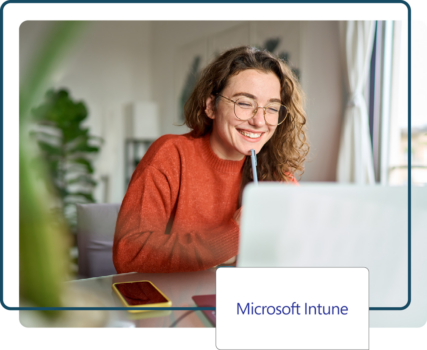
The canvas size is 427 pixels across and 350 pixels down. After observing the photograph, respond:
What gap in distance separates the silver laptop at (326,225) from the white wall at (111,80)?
36 cm

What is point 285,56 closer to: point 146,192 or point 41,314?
point 146,192

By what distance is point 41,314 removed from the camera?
259 millimetres

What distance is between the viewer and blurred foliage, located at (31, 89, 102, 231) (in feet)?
1.79

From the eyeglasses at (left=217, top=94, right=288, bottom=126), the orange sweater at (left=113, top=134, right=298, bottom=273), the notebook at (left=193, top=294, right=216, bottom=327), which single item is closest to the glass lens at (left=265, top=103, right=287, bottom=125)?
the eyeglasses at (left=217, top=94, right=288, bottom=126)

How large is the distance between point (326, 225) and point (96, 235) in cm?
57

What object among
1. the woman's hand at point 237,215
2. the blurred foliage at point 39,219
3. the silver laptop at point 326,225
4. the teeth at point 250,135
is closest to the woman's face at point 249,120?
the teeth at point 250,135

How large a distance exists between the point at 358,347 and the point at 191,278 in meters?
0.31

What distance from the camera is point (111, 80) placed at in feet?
2.28

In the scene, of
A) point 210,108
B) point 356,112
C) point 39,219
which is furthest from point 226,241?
point 39,219

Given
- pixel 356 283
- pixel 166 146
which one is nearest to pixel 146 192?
pixel 166 146

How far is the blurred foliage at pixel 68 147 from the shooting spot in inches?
21.4

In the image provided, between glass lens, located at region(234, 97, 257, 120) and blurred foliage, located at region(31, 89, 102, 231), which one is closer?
blurred foliage, located at region(31, 89, 102, 231)

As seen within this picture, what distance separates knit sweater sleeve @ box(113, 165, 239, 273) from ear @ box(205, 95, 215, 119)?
0.17m

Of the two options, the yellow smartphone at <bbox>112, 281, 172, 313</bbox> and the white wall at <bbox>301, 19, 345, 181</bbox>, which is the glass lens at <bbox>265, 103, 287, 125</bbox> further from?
the yellow smartphone at <bbox>112, 281, 172, 313</bbox>
